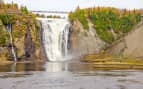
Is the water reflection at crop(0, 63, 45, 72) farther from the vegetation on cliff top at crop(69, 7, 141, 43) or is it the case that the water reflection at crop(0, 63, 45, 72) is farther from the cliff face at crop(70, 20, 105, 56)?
the vegetation on cliff top at crop(69, 7, 141, 43)

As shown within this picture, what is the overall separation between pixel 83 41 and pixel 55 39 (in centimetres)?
784

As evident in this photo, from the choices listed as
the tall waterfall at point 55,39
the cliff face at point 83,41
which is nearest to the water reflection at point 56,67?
the tall waterfall at point 55,39

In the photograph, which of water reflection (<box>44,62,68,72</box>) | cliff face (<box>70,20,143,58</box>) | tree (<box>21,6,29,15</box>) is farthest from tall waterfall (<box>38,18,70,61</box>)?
water reflection (<box>44,62,68,72</box>)

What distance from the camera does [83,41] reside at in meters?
109

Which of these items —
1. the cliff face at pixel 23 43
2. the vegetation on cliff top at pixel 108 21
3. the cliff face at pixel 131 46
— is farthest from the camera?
the vegetation on cliff top at pixel 108 21

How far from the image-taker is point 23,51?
95500mm

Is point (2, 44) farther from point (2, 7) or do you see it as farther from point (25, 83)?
point (25, 83)

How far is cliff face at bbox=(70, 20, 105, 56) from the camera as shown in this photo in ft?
349

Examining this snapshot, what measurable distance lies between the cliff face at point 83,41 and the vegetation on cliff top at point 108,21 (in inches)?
43.9

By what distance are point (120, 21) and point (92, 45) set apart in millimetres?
10742

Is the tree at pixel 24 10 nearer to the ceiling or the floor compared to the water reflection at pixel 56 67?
nearer to the ceiling

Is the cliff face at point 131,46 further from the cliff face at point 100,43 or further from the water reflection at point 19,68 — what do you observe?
the water reflection at point 19,68

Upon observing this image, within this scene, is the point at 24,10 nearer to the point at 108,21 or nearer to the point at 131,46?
the point at 108,21

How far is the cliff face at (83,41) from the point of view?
106 m
